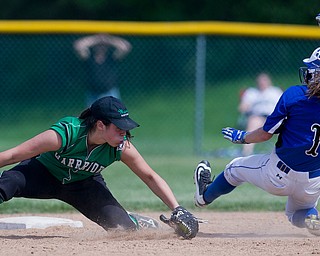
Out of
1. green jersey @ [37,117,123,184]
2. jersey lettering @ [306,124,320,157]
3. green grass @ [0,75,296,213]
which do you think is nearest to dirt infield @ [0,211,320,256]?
green jersey @ [37,117,123,184]

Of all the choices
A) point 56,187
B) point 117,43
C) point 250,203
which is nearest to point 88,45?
point 117,43

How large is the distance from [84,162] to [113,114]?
414 millimetres

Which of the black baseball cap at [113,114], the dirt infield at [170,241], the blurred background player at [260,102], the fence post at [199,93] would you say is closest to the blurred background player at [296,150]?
the dirt infield at [170,241]

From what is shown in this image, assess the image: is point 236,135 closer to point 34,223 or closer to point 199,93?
point 34,223

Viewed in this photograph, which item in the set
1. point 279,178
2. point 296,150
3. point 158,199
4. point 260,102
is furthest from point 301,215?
point 260,102

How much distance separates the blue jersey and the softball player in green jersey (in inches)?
33.6

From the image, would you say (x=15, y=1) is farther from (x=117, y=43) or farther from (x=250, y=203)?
(x=250, y=203)

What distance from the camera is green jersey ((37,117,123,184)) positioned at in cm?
520

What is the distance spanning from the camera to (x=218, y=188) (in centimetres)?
602

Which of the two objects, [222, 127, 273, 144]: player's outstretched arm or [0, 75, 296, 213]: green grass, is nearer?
[222, 127, 273, 144]: player's outstretched arm

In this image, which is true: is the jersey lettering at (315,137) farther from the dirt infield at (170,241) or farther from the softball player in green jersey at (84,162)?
the softball player in green jersey at (84,162)

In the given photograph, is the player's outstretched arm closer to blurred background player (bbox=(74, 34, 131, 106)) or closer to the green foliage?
blurred background player (bbox=(74, 34, 131, 106))

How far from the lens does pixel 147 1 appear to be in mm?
18250

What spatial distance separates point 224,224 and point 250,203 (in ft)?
4.33
